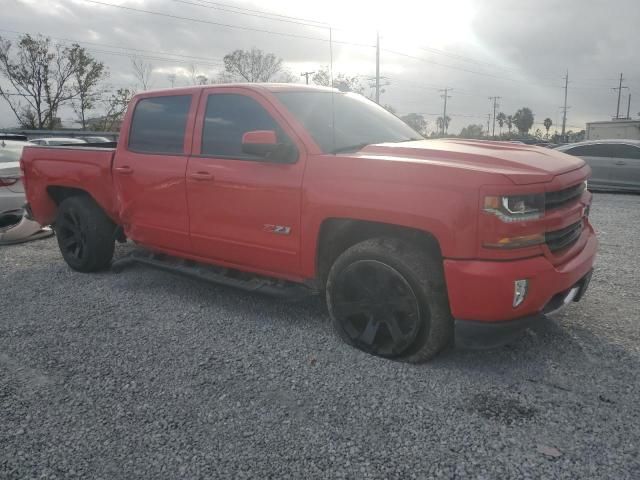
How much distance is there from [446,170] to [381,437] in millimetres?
1446

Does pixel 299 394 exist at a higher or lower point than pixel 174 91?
lower

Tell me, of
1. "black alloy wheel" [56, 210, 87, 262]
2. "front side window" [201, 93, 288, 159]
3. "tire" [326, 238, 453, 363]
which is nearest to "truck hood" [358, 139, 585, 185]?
"tire" [326, 238, 453, 363]

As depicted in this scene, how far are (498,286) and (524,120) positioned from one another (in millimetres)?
104664

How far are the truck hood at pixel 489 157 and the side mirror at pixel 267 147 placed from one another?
0.49 m

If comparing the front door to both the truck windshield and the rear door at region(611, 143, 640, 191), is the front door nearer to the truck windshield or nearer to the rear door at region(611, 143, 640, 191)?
the truck windshield

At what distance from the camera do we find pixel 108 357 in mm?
3512

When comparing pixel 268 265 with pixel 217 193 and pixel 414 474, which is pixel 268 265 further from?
pixel 414 474

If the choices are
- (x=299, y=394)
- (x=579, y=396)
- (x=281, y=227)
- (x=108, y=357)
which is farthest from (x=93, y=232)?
(x=579, y=396)

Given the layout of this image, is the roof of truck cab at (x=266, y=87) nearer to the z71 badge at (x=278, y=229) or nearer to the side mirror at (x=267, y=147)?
the side mirror at (x=267, y=147)

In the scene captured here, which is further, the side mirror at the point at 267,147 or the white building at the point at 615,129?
the white building at the point at 615,129

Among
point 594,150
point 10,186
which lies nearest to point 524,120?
point 594,150

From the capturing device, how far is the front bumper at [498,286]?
2.80 meters

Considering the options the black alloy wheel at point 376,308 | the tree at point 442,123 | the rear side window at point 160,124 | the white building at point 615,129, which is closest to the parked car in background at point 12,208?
the rear side window at point 160,124

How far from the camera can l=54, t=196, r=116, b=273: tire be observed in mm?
5266
